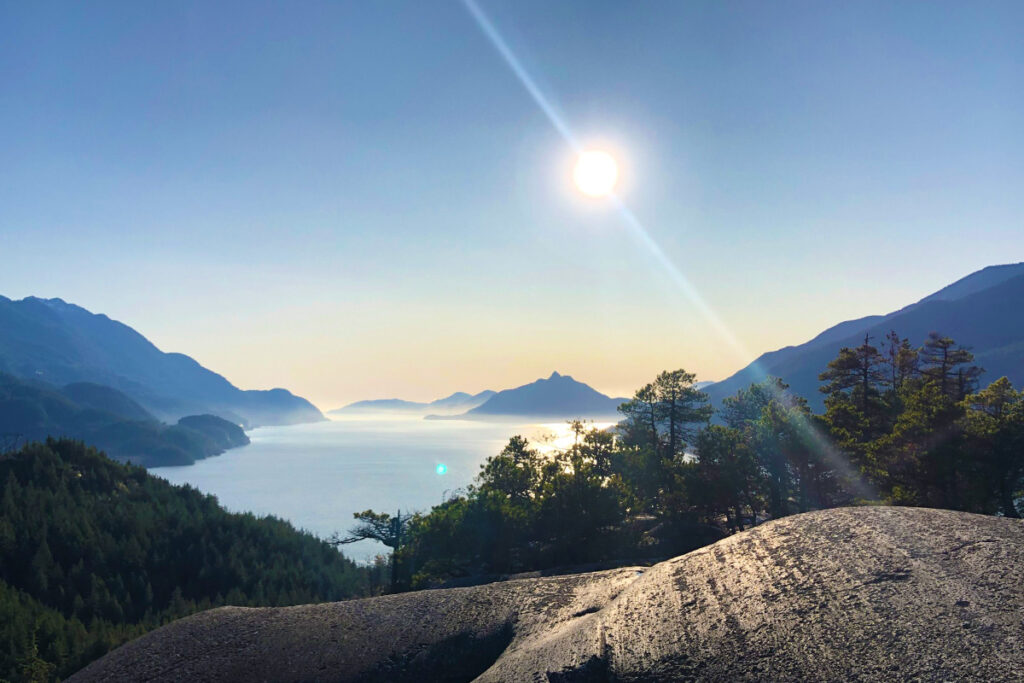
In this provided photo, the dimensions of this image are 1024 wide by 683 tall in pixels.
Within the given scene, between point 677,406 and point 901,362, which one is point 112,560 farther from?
point 901,362

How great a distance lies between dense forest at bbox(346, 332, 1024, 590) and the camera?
31.2 m

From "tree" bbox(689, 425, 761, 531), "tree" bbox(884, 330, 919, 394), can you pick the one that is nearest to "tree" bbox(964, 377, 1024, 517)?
"tree" bbox(689, 425, 761, 531)

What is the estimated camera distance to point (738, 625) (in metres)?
10.0

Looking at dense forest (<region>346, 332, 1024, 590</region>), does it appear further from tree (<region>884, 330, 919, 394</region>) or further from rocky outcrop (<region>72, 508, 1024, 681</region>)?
rocky outcrop (<region>72, 508, 1024, 681</region>)

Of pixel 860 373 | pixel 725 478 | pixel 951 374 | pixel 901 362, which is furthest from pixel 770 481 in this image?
pixel 951 374

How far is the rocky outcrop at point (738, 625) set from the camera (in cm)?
825

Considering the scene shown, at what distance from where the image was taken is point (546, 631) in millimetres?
15547

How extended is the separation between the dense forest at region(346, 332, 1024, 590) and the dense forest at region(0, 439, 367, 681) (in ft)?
111

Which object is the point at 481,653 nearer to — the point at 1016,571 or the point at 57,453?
the point at 1016,571

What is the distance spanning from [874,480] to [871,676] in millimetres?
36210

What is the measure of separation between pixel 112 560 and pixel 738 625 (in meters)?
101

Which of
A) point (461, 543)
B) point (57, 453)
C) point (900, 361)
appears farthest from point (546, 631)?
point (57, 453)

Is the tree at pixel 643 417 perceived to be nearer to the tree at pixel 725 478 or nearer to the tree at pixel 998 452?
the tree at pixel 725 478

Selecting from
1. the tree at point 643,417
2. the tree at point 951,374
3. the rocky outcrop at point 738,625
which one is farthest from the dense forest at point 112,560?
the tree at point 951,374
